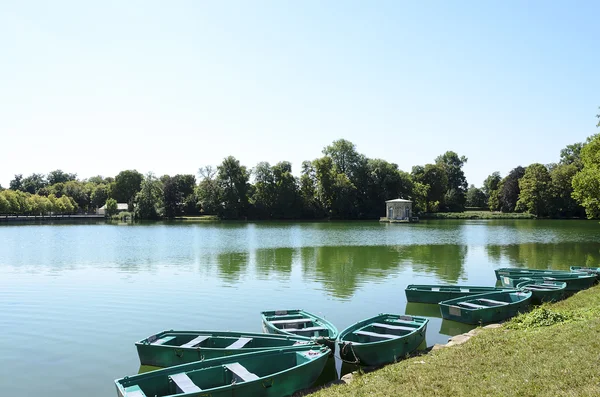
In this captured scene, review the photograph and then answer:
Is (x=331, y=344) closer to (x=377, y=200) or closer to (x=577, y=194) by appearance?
(x=577, y=194)

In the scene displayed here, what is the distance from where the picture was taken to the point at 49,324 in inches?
659

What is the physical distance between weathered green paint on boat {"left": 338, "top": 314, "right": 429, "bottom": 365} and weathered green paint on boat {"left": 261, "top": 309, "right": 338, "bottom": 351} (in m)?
0.51

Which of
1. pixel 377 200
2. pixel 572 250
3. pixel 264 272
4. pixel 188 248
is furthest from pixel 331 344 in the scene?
pixel 377 200

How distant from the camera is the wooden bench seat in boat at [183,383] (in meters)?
8.80

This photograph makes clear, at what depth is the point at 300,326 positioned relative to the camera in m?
14.4

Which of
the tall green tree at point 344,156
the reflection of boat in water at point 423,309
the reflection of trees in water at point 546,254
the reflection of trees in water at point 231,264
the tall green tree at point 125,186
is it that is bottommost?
the reflection of boat in water at point 423,309

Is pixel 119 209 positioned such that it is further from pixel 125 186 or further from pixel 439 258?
pixel 439 258

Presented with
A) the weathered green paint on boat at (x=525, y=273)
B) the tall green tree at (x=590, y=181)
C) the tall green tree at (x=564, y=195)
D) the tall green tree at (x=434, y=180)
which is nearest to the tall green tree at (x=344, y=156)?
the tall green tree at (x=434, y=180)

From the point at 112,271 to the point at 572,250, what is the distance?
117 feet

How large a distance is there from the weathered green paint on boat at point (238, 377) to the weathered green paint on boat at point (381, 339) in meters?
0.82

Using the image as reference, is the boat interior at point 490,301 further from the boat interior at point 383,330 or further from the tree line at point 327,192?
the tree line at point 327,192

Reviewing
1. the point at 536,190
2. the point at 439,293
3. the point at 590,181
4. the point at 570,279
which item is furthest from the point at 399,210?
the point at 439,293

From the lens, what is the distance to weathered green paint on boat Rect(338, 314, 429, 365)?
1138cm

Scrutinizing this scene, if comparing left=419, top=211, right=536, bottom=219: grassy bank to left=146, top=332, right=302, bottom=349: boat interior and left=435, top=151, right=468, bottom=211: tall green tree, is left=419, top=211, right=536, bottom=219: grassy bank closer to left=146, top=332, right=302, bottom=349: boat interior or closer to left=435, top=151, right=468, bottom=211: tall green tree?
left=435, top=151, right=468, bottom=211: tall green tree
